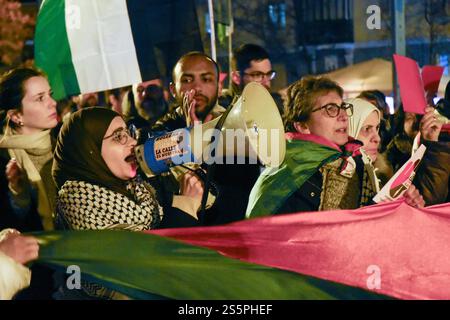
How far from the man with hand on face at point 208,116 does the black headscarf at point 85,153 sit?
52 centimetres

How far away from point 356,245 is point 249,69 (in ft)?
5.70

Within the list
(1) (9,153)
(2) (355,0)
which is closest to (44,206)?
(1) (9,153)

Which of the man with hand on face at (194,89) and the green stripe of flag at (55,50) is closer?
the man with hand on face at (194,89)

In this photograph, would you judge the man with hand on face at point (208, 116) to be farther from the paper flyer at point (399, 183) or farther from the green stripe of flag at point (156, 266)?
the paper flyer at point (399, 183)

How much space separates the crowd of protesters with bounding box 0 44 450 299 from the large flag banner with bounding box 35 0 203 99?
355 millimetres

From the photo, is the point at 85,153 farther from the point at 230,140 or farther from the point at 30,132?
the point at 30,132

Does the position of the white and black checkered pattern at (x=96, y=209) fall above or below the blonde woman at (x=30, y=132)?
below

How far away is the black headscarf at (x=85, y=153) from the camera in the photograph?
3.87 m

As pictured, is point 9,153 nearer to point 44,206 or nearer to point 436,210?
point 44,206

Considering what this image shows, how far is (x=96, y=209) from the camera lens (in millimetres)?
3809

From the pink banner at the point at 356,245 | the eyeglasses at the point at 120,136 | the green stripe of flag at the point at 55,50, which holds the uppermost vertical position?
the green stripe of flag at the point at 55,50

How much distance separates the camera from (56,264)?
12.3 ft

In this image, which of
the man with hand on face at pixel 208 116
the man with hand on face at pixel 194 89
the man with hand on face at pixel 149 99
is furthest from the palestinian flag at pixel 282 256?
the man with hand on face at pixel 149 99
